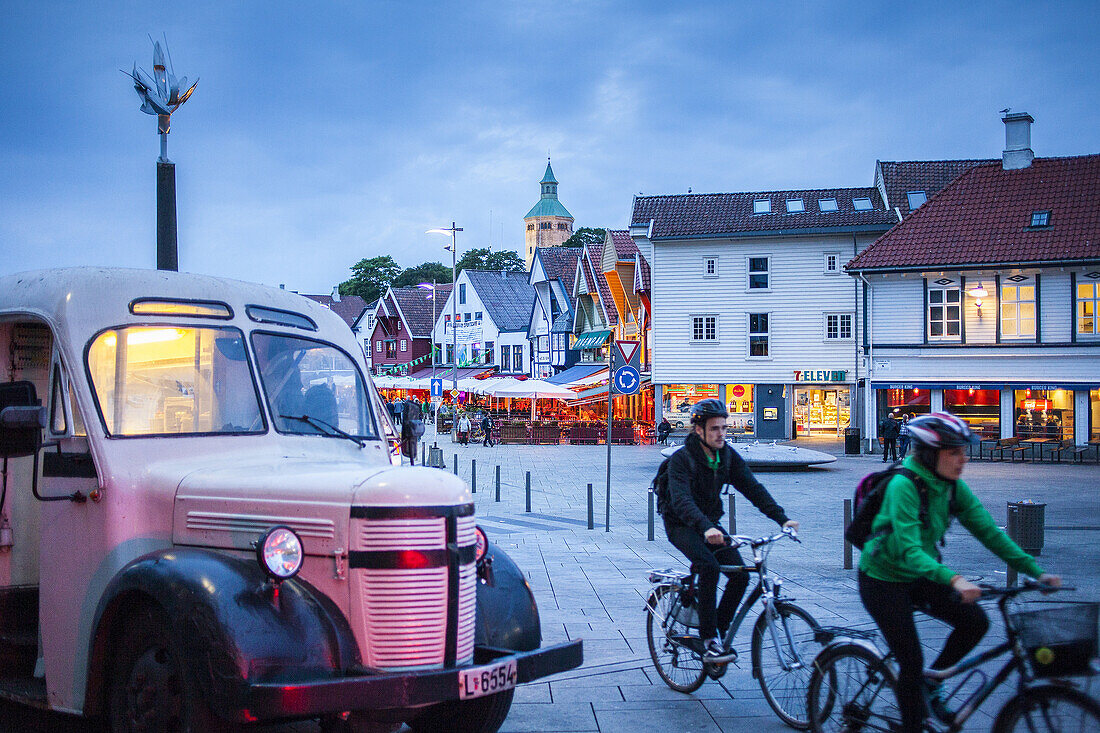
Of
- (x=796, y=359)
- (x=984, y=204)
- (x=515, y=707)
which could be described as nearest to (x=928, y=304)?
(x=984, y=204)

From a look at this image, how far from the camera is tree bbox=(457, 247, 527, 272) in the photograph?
11200 cm

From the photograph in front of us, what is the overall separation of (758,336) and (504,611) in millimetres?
40596

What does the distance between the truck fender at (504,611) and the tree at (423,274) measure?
340 feet

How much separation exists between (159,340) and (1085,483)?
23151 mm

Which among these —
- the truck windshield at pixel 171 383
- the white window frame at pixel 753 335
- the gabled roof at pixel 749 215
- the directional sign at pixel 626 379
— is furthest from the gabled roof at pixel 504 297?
the truck windshield at pixel 171 383

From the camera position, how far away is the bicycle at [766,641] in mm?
5996

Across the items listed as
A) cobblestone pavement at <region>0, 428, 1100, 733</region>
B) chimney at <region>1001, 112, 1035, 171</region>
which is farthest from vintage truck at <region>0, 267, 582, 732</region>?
chimney at <region>1001, 112, 1035, 171</region>

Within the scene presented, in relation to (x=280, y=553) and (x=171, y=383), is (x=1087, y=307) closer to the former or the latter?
(x=171, y=383)

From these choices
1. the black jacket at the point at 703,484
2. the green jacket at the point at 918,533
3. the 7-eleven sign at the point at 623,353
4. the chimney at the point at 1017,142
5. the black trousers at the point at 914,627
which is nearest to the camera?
the green jacket at the point at 918,533

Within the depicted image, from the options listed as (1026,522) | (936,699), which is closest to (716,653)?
(936,699)

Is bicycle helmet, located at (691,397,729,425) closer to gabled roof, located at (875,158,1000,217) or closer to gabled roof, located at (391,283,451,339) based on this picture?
gabled roof, located at (875,158,1000,217)

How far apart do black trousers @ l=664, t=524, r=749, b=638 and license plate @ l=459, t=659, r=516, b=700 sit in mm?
1825

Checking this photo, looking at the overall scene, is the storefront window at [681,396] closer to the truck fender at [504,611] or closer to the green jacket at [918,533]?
the truck fender at [504,611]

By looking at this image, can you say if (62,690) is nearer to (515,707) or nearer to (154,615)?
(154,615)
